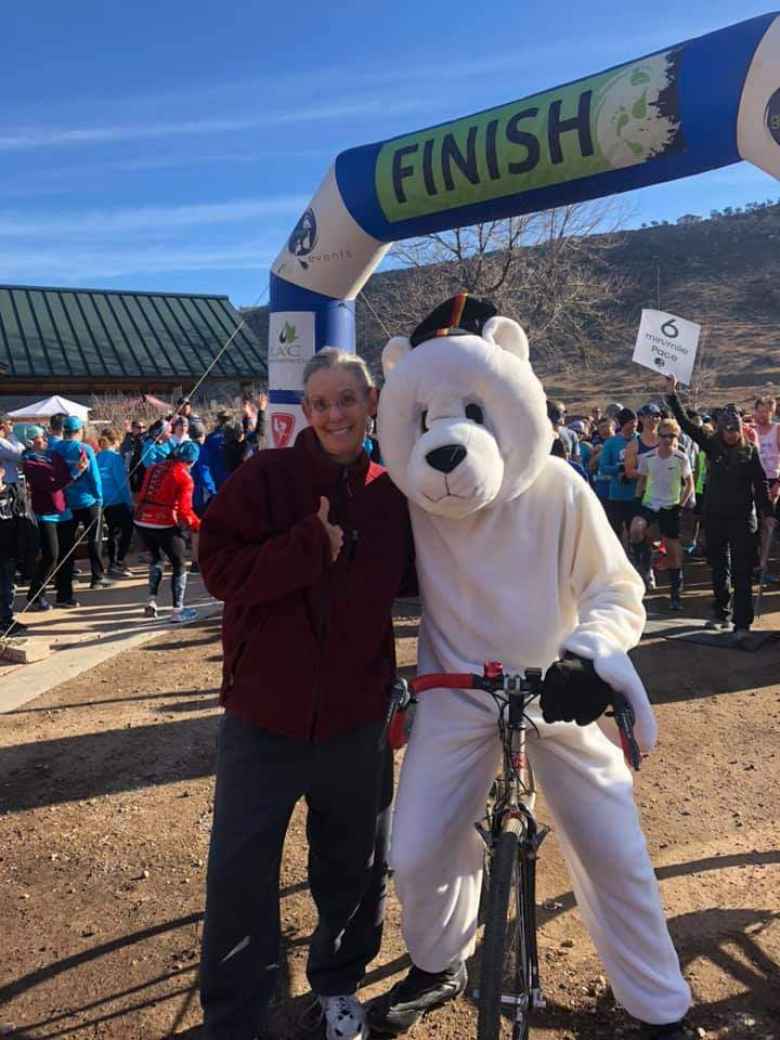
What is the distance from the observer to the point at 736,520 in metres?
6.73

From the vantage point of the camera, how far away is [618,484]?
8508 mm

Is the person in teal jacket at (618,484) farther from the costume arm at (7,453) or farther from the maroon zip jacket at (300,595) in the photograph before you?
the maroon zip jacket at (300,595)

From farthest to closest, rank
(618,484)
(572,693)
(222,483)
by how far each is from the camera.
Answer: (618,484), (222,483), (572,693)

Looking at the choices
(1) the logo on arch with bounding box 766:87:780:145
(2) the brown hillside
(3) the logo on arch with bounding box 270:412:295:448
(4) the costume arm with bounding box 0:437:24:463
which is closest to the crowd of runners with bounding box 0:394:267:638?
(4) the costume arm with bounding box 0:437:24:463

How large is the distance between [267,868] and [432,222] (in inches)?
144

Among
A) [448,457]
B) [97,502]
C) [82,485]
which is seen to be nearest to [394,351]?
[448,457]

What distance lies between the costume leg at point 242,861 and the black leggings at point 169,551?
5452mm

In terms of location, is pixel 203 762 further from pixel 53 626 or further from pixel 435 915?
pixel 53 626

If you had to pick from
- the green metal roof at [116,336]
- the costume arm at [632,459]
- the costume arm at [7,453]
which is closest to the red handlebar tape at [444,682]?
A: the costume arm at [7,453]

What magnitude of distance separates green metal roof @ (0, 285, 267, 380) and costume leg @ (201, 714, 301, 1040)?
67.1 ft

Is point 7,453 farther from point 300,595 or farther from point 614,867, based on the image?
point 614,867

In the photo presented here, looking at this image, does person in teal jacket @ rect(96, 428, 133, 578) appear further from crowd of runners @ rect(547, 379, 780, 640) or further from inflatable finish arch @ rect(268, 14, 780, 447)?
crowd of runners @ rect(547, 379, 780, 640)

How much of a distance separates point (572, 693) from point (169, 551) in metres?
6.11

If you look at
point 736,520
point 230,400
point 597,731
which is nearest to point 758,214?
point 230,400
